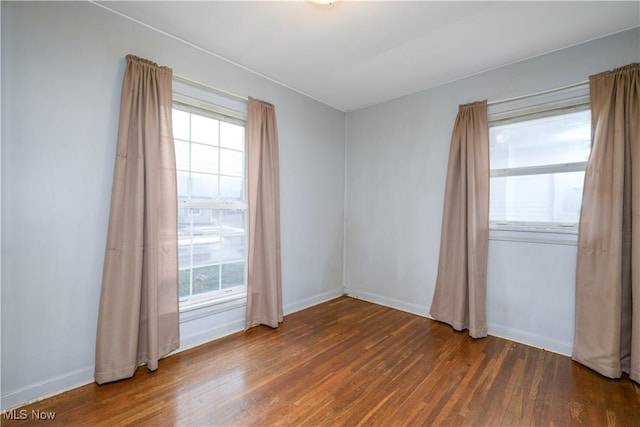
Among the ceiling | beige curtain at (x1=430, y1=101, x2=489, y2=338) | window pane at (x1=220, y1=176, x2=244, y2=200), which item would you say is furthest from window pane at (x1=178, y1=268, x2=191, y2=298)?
beige curtain at (x1=430, y1=101, x2=489, y2=338)

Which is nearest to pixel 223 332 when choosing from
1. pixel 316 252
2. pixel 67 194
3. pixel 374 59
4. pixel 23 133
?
pixel 316 252

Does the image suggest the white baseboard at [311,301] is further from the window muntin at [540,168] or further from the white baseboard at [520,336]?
the window muntin at [540,168]

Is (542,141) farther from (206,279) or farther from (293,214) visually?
(206,279)

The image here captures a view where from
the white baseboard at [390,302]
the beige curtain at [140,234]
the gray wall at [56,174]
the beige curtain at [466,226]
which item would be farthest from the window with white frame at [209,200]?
the beige curtain at [466,226]

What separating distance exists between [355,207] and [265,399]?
275 cm

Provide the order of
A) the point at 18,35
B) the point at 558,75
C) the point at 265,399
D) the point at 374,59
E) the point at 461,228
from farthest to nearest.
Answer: the point at 461,228, the point at 374,59, the point at 558,75, the point at 265,399, the point at 18,35

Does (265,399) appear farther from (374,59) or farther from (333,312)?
(374,59)

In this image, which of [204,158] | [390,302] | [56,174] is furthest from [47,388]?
[390,302]

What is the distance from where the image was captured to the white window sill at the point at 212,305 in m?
2.59

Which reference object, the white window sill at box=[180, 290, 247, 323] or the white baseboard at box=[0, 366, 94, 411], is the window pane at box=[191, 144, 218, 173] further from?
the white baseboard at box=[0, 366, 94, 411]

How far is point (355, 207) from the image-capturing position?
4.15 m

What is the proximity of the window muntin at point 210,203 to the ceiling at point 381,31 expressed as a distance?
689mm

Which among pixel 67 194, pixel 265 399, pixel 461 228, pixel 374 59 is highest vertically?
pixel 374 59
